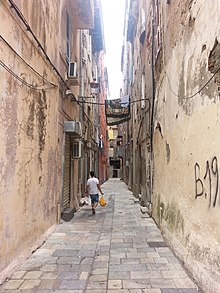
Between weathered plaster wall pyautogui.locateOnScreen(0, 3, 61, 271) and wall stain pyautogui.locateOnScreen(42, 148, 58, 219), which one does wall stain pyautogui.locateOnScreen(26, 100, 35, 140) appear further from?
wall stain pyautogui.locateOnScreen(42, 148, 58, 219)

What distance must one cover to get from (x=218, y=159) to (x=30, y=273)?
3.30 m

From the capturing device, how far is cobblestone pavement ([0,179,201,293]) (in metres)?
4.04

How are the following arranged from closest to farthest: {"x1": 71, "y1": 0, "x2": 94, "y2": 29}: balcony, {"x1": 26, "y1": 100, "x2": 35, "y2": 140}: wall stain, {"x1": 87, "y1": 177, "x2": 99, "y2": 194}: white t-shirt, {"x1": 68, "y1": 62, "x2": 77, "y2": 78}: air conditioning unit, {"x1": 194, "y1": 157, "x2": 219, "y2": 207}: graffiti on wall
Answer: {"x1": 194, "y1": 157, "x2": 219, "y2": 207}: graffiti on wall < {"x1": 26, "y1": 100, "x2": 35, "y2": 140}: wall stain < {"x1": 68, "y1": 62, "x2": 77, "y2": 78}: air conditioning unit < {"x1": 71, "y1": 0, "x2": 94, "y2": 29}: balcony < {"x1": 87, "y1": 177, "x2": 99, "y2": 194}: white t-shirt

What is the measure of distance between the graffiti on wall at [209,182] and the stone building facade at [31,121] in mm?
2955

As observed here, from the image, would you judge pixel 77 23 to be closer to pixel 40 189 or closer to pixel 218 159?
pixel 40 189

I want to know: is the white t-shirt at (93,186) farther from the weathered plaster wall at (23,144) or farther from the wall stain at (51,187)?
the weathered plaster wall at (23,144)

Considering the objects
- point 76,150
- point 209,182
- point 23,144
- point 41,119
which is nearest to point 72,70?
point 76,150

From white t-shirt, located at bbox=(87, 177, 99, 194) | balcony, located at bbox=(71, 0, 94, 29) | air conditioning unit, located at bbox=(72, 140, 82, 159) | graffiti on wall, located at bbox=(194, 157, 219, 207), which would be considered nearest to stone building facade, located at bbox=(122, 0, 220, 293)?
graffiti on wall, located at bbox=(194, 157, 219, 207)

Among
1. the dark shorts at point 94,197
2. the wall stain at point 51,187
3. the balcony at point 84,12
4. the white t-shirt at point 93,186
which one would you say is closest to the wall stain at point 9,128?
the wall stain at point 51,187

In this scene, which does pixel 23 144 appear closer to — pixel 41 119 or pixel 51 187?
pixel 41 119

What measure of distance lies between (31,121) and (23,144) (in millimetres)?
652

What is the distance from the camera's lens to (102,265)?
195 inches

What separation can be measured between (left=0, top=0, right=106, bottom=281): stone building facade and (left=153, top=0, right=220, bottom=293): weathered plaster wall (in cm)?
283

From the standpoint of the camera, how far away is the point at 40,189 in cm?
649
